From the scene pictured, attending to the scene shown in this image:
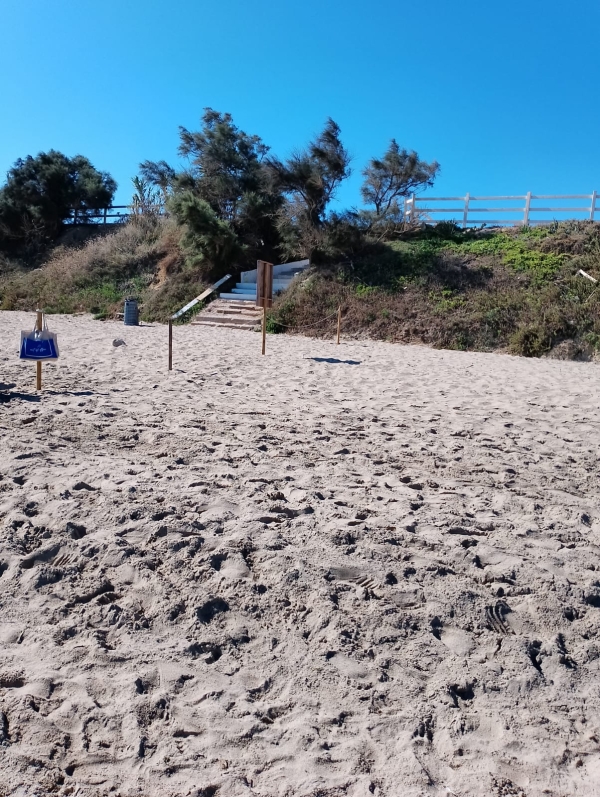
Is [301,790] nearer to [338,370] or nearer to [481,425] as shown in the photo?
[481,425]

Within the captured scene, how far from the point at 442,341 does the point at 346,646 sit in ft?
46.7

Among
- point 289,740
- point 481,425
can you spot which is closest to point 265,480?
point 289,740

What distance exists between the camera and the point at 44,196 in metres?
32.8

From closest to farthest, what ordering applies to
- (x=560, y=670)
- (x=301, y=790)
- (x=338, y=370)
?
1. (x=301, y=790)
2. (x=560, y=670)
3. (x=338, y=370)

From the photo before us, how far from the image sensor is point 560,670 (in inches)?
104

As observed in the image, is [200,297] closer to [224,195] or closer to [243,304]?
[243,304]

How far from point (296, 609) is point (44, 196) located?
115 ft

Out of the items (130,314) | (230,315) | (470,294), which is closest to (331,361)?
(470,294)

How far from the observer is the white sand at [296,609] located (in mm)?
2160

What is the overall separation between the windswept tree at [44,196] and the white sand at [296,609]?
30.6 metres

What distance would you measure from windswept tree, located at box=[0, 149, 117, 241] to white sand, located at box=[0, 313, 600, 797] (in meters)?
30.6

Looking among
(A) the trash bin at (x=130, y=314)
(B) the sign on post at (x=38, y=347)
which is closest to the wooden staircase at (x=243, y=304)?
(A) the trash bin at (x=130, y=314)

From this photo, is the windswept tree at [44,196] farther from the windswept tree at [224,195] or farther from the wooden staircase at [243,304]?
the wooden staircase at [243,304]

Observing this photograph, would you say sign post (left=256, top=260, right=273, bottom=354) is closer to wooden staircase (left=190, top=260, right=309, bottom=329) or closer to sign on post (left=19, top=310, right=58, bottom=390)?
sign on post (left=19, top=310, right=58, bottom=390)
